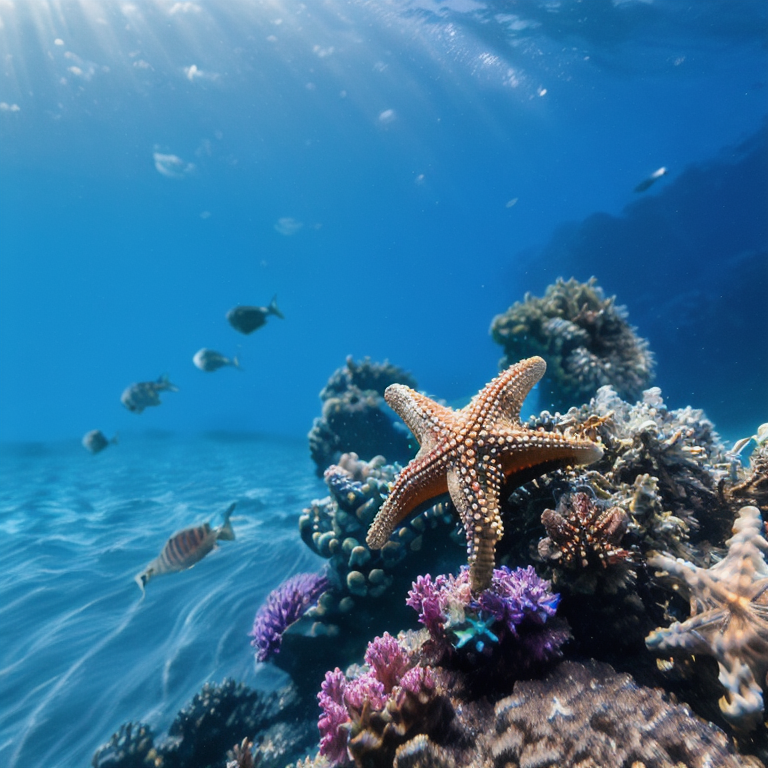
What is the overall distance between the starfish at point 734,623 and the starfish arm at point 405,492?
1.42 metres

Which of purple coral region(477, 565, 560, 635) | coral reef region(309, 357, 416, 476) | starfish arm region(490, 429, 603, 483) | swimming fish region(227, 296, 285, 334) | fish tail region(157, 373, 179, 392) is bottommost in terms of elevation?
purple coral region(477, 565, 560, 635)

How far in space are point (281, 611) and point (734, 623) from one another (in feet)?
15.6

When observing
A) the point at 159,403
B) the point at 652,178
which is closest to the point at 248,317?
the point at 159,403

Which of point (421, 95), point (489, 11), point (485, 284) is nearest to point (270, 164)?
point (421, 95)

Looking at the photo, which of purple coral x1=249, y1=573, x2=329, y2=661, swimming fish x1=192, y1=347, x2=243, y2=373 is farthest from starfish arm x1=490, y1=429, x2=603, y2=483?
swimming fish x1=192, y1=347, x2=243, y2=373

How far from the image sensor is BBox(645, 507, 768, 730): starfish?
1.91 meters

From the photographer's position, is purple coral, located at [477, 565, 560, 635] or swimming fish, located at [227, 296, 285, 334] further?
swimming fish, located at [227, 296, 285, 334]

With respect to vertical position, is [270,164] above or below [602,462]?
above

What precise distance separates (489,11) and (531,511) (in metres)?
27.7

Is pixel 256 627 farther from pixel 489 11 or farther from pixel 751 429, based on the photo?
pixel 489 11

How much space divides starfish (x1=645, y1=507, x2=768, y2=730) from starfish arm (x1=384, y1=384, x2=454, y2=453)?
1.54 meters

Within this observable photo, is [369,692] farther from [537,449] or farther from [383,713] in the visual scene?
[537,449]

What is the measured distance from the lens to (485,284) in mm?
69312

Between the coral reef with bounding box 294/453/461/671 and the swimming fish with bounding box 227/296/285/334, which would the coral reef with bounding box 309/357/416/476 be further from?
the coral reef with bounding box 294/453/461/671
